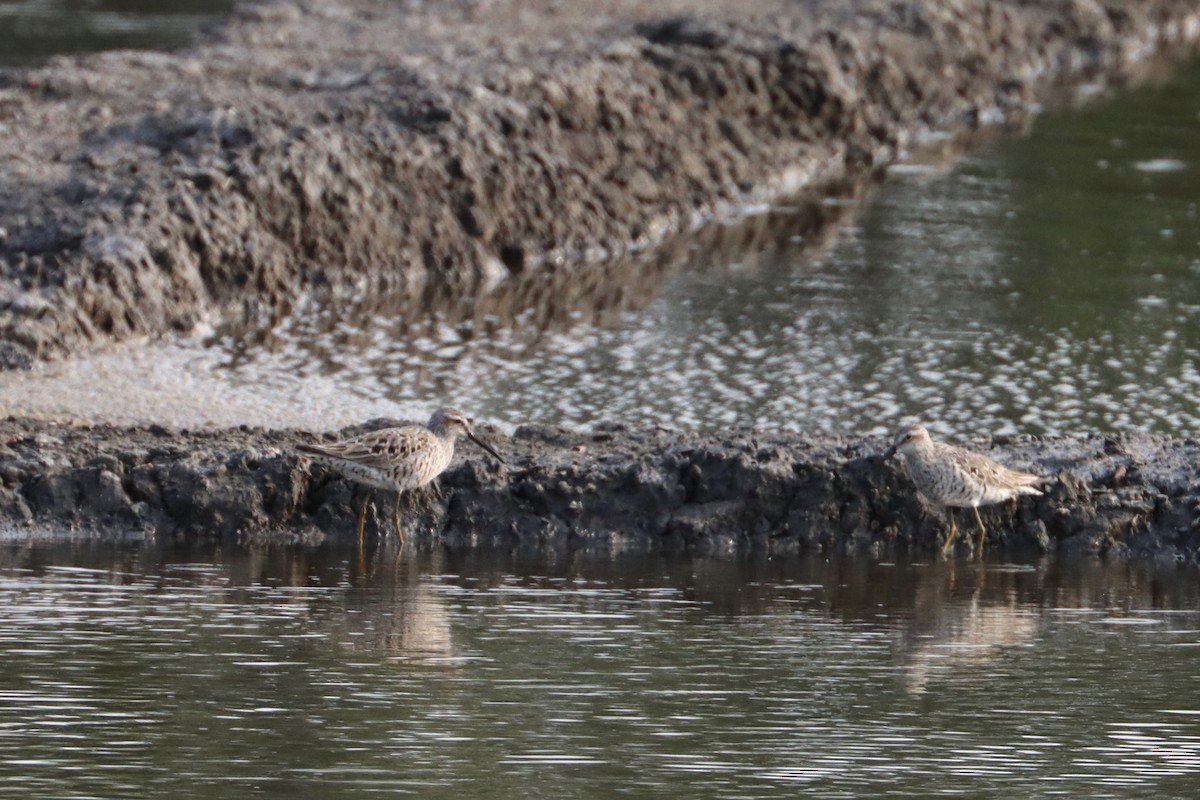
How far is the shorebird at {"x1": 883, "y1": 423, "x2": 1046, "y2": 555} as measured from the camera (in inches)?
452

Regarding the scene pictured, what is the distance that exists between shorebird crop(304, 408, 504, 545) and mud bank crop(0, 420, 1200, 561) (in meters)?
0.24

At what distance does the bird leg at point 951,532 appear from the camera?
1187cm

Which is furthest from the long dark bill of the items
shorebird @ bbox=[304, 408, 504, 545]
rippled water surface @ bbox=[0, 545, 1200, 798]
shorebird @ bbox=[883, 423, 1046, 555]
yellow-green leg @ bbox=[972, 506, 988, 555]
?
yellow-green leg @ bbox=[972, 506, 988, 555]

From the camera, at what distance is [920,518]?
39.5 feet

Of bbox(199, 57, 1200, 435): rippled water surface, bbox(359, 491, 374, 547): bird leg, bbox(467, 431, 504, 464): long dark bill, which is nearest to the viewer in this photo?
bbox(359, 491, 374, 547): bird leg

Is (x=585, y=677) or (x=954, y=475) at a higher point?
(x=954, y=475)

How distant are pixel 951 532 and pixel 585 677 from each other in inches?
137

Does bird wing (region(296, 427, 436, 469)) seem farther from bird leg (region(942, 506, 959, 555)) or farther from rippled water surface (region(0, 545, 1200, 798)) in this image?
bird leg (region(942, 506, 959, 555))

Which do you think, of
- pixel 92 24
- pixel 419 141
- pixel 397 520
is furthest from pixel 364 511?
pixel 92 24

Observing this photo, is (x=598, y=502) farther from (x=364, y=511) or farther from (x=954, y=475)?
(x=954, y=475)

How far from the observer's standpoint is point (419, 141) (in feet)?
63.2

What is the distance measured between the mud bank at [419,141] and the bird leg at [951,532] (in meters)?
6.22

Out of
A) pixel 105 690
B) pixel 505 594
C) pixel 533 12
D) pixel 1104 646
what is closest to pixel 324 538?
pixel 505 594

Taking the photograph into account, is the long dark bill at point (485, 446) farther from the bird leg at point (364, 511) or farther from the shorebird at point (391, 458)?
the bird leg at point (364, 511)
